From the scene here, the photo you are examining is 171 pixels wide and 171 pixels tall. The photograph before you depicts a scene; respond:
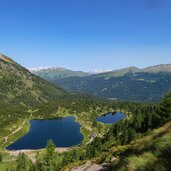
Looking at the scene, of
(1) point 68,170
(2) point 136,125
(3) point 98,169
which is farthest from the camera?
(2) point 136,125

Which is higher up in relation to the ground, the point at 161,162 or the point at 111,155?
the point at 161,162

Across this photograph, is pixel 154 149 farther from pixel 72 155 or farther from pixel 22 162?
pixel 22 162

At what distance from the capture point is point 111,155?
38938 millimetres

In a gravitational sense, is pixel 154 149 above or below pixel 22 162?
above

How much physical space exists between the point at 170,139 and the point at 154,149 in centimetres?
166

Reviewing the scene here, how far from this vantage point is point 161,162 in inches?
925

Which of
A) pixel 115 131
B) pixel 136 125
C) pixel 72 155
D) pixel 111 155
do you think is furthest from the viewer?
pixel 115 131

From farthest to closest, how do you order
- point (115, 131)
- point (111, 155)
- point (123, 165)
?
point (115, 131) < point (111, 155) < point (123, 165)

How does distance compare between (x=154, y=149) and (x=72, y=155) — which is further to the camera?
(x=72, y=155)

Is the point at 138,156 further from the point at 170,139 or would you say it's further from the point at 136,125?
the point at 136,125

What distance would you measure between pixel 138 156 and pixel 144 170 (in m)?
2.33

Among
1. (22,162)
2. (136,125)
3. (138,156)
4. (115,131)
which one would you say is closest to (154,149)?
(138,156)

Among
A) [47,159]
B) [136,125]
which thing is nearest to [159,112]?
[47,159]

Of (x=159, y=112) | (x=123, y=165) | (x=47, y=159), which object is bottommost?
(x=47, y=159)
